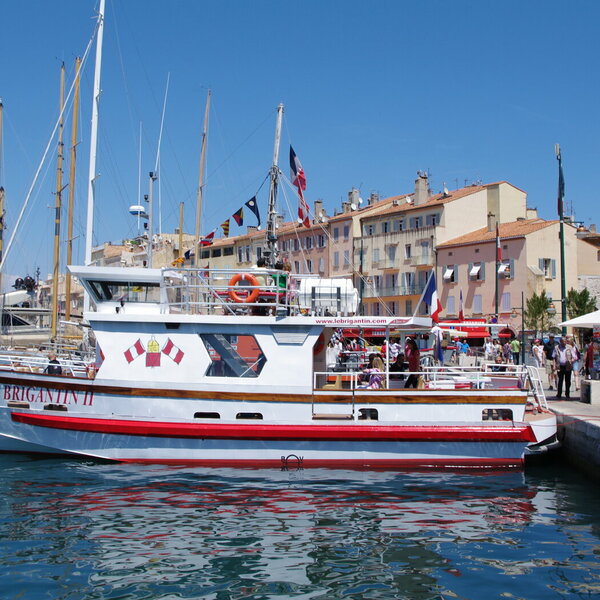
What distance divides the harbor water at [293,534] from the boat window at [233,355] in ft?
6.01

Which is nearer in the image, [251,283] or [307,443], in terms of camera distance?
[307,443]

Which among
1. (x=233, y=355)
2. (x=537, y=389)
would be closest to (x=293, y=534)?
(x=233, y=355)

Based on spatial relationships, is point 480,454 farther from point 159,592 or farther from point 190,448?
point 159,592

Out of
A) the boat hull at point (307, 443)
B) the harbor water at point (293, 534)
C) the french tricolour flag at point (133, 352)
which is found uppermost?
the french tricolour flag at point (133, 352)

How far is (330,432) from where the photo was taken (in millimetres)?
13383

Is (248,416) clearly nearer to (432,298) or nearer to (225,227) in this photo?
(432,298)

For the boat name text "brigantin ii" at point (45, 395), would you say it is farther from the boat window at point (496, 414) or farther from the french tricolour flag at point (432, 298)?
the boat window at point (496, 414)

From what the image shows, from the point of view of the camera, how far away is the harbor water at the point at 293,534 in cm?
788

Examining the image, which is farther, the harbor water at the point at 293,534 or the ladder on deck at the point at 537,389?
the ladder on deck at the point at 537,389

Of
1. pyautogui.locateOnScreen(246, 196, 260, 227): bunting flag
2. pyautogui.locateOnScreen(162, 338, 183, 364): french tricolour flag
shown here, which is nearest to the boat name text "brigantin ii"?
pyautogui.locateOnScreen(162, 338, 183, 364): french tricolour flag

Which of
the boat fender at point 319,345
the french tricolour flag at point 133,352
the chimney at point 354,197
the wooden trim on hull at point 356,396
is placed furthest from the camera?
the chimney at point 354,197

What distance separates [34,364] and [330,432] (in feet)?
19.6

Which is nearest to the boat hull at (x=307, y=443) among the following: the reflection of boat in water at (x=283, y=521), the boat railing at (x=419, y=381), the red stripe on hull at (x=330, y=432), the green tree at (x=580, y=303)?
the red stripe on hull at (x=330, y=432)

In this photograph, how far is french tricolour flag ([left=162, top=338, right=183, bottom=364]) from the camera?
45.4 feet
